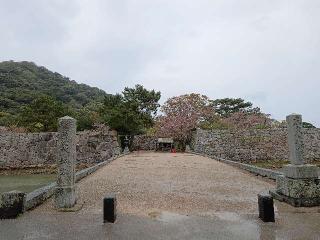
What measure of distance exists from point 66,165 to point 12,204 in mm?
1195

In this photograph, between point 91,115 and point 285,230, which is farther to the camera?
point 91,115

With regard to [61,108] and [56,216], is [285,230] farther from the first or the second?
[61,108]

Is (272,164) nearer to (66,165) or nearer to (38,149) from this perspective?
(66,165)

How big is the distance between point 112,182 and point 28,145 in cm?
1590

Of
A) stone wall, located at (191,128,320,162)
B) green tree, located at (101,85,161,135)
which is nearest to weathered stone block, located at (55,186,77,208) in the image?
stone wall, located at (191,128,320,162)

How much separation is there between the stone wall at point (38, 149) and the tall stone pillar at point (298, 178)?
716 inches

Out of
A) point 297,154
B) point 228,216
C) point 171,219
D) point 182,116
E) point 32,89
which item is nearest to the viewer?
point 171,219

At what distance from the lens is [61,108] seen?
28.3 meters

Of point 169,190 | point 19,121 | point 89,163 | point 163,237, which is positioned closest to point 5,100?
point 19,121

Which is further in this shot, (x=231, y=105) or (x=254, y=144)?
(x=231, y=105)

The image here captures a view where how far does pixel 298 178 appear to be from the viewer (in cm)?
581

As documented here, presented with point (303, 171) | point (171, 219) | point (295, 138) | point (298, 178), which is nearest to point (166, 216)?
point (171, 219)

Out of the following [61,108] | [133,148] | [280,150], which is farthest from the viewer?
[133,148]

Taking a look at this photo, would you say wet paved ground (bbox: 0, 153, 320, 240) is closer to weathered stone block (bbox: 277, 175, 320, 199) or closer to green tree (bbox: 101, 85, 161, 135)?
weathered stone block (bbox: 277, 175, 320, 199)
